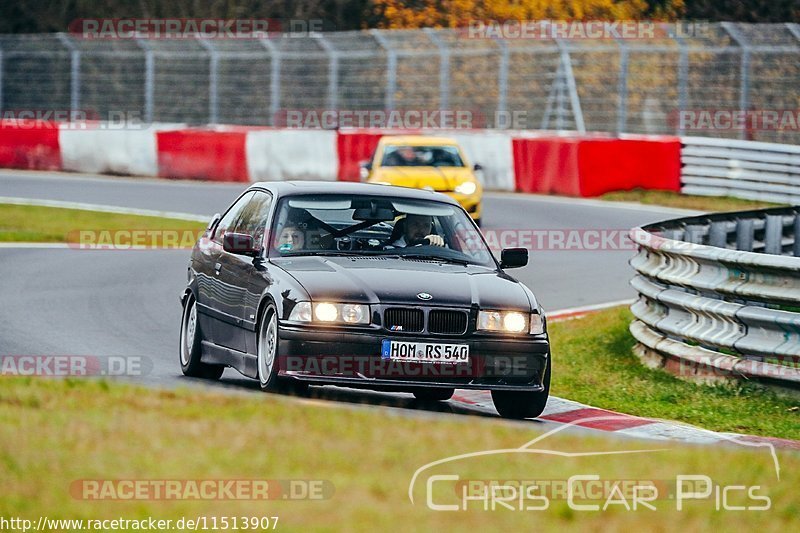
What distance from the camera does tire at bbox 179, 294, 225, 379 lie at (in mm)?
11133

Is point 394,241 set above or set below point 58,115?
above

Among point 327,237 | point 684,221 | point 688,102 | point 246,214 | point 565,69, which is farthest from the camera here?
point 565,69

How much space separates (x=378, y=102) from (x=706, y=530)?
32871mm

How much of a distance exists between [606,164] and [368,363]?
21502mm

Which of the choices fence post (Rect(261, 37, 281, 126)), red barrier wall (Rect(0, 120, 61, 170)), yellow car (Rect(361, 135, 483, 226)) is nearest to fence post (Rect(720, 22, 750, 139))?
yellow car (Rect(361, 135, 483, 226))

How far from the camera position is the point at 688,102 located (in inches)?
1265

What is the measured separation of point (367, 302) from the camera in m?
9.42

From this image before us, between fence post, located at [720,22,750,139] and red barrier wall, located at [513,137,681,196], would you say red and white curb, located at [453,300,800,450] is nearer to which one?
red barrier wall, located at [513,137,681,196]

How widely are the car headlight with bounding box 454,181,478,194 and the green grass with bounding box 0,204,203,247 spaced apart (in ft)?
12.3

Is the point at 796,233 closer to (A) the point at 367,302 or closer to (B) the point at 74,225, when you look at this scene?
(A) the point at 367,302

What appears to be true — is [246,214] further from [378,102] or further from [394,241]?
[378,102]

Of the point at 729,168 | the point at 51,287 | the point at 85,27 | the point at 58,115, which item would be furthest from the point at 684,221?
the point at 85,27

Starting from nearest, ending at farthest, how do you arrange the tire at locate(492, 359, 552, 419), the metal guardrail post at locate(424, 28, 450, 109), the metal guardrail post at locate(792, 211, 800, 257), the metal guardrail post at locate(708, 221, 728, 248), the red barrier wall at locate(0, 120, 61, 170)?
the tire at locate(492, 359, 552, 419) → the metal guardrail post at locate(708, 221, 728, 248) → the metal guardrail post at locate(792, 211, 800, 257) → the metal guardrail post at locate(424, 28, 450, 109) → the red barrier wall at locate(0, 120, 61, 170)

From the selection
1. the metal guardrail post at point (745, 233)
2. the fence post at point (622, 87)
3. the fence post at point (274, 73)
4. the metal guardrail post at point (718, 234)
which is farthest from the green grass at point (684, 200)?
the metal guardrail post at point (718, 234)
